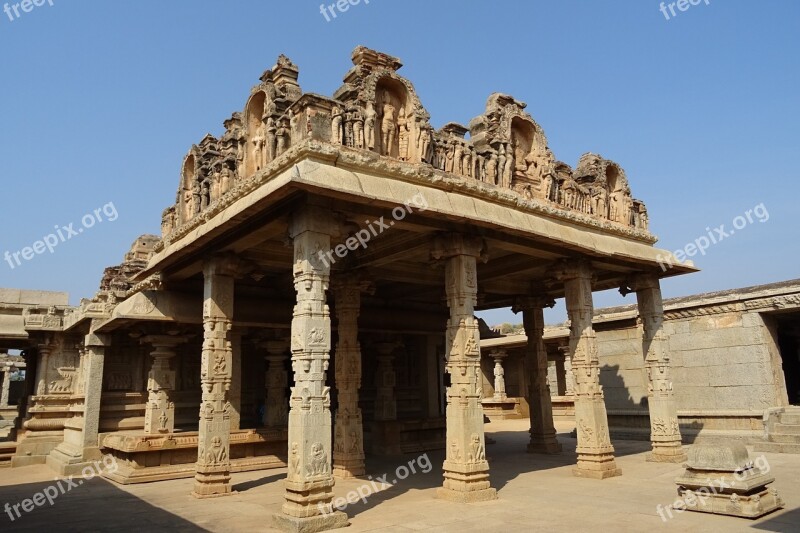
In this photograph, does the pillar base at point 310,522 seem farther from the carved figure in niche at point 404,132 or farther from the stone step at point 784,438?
the stone step at point 784,438

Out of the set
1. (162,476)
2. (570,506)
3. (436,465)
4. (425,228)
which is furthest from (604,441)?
(162,476)

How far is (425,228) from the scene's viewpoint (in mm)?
8461

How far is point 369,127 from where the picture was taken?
25.6 ft

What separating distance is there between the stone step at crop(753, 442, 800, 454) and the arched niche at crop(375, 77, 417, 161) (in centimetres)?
1049

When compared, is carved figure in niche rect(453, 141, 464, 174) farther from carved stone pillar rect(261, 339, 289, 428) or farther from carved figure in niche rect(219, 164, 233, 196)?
carved stone pillar rect(261, 339, 289, 428)

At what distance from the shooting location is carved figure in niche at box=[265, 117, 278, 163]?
25.5 feet

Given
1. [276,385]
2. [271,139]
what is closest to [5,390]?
[276,385]

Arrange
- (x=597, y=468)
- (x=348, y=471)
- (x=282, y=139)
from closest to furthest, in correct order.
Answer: (x=282, y=139), (x=597, y=468), (x=348, y=471)

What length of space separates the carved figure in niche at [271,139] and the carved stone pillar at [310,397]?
1148 mm

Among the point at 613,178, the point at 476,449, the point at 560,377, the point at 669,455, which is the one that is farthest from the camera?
the point at 560,377

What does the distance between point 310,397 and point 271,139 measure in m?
3.59

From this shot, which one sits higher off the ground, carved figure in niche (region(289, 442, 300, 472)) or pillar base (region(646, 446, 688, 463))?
carved figure in niche (region(289, 442, 300, 472))

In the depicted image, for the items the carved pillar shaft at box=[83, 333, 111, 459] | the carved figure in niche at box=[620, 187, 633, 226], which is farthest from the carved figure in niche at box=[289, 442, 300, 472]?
the carved figure in niche at box=[620, 187, 633, 226]

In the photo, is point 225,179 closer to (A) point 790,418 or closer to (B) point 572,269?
(B) point 572,269
